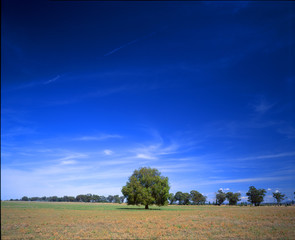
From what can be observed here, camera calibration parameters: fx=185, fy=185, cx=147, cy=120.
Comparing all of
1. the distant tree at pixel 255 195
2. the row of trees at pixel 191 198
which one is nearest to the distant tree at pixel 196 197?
the row of trees at pixel 191 198

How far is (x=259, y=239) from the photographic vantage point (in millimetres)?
15031

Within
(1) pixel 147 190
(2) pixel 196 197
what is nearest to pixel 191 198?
(2) pixel 196 197

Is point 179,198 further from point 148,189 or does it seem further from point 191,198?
point 148,189

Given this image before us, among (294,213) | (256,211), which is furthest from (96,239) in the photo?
(256,211)

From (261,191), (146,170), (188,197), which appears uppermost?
(146,170)

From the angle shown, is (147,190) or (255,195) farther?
(147,190)

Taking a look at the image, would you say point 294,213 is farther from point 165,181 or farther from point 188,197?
point 188,197

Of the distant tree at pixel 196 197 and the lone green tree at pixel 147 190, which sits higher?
the lone green tree at pixel 147 190

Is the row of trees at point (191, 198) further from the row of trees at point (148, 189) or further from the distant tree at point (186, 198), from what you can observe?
the row of trees at point (148, 189)

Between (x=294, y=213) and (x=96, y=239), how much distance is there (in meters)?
18.3

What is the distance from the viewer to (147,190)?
55781 mm

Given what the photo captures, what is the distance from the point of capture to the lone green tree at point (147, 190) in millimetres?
54750

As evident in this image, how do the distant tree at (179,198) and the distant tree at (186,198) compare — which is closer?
the distant tree at (186,198)

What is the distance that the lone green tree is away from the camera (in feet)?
180
